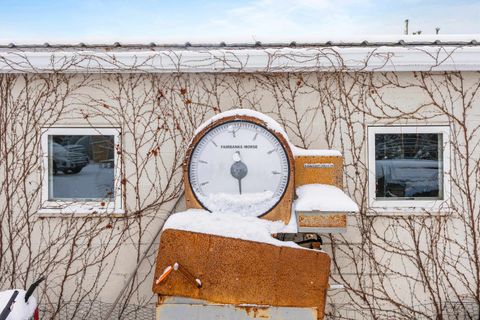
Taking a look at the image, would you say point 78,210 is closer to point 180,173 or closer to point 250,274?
point 180,173

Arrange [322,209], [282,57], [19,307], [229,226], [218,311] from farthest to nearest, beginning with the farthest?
A: [282,57] < [19,307] < [322,209] < [229,226] < [218,311]

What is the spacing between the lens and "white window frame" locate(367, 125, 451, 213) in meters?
4.65

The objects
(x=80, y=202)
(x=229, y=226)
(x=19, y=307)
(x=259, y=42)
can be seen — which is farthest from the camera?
(x=80, y=202)

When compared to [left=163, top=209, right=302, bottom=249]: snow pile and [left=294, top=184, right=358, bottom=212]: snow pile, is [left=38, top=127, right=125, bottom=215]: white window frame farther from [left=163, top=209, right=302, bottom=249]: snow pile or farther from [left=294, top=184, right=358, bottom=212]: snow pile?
[left=294, top=184, right=358, bottom=212]: snow pile

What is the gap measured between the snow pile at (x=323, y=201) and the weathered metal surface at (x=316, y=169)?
112mm

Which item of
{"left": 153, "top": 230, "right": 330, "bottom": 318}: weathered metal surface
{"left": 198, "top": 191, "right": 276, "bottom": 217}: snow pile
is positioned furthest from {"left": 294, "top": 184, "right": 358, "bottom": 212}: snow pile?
{"left": 153, "top": 230, "right": 330, "bottom": 318}: weathered metal surface

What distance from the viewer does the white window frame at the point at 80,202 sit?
477cm

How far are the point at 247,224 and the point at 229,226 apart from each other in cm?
16

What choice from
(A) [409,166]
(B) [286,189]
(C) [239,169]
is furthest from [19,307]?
(A) [409,166]

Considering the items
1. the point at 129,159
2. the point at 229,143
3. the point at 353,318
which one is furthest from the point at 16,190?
the point at 353,318

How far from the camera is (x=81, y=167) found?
4820 millimetres

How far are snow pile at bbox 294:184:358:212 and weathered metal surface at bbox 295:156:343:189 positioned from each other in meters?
0.11

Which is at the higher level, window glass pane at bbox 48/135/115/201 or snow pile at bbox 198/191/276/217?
window glass pane at bbox 48/135/115/201

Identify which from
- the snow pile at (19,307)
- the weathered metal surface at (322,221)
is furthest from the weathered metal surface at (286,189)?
the snow pile at (19,307)
